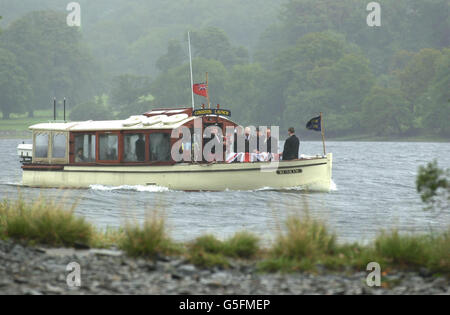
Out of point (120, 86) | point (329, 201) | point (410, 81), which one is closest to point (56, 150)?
point (329, 201)

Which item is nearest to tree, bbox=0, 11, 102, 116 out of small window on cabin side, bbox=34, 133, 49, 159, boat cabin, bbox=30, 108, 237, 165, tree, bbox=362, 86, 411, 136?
tree, bbox=362, 86, 411, 136

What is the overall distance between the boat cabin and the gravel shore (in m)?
15.3

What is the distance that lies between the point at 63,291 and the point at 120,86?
133895mm

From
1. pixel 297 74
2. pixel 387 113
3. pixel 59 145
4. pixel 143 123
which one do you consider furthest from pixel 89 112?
pixel 143 123

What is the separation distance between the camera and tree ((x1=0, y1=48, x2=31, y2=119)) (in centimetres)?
13212

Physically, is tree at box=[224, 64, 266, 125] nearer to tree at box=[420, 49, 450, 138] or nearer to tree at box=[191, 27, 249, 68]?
tree at box=[191, 27, 249, 68]

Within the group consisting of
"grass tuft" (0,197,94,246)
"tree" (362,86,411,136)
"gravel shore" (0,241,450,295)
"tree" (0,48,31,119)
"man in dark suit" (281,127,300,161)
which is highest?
"tree" (0,48,31,119)

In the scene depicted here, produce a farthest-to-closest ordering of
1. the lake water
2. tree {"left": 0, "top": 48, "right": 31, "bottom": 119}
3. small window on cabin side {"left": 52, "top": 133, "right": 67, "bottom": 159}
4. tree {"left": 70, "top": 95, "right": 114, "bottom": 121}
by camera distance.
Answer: tree {"left": 70, "top": 95, "right": 114, "bottom": 121}, tree {"left": 0, "top": 48, "right": 31, "bottom": 119}, small window on cabin side {"left": 52, "top": 133, "right": 67, "bottom": 159}, the lake water

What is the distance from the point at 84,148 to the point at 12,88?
110 meters

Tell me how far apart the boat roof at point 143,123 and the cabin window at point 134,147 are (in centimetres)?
35

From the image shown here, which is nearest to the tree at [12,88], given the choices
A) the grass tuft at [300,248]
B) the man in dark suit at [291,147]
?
the man in dark suit at [291,147]

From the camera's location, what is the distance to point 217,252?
38.0ft

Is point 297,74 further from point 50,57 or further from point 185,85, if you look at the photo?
point 50,57

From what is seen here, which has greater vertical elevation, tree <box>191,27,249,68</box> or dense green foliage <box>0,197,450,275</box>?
tree <box>191,27,249,68</box>
